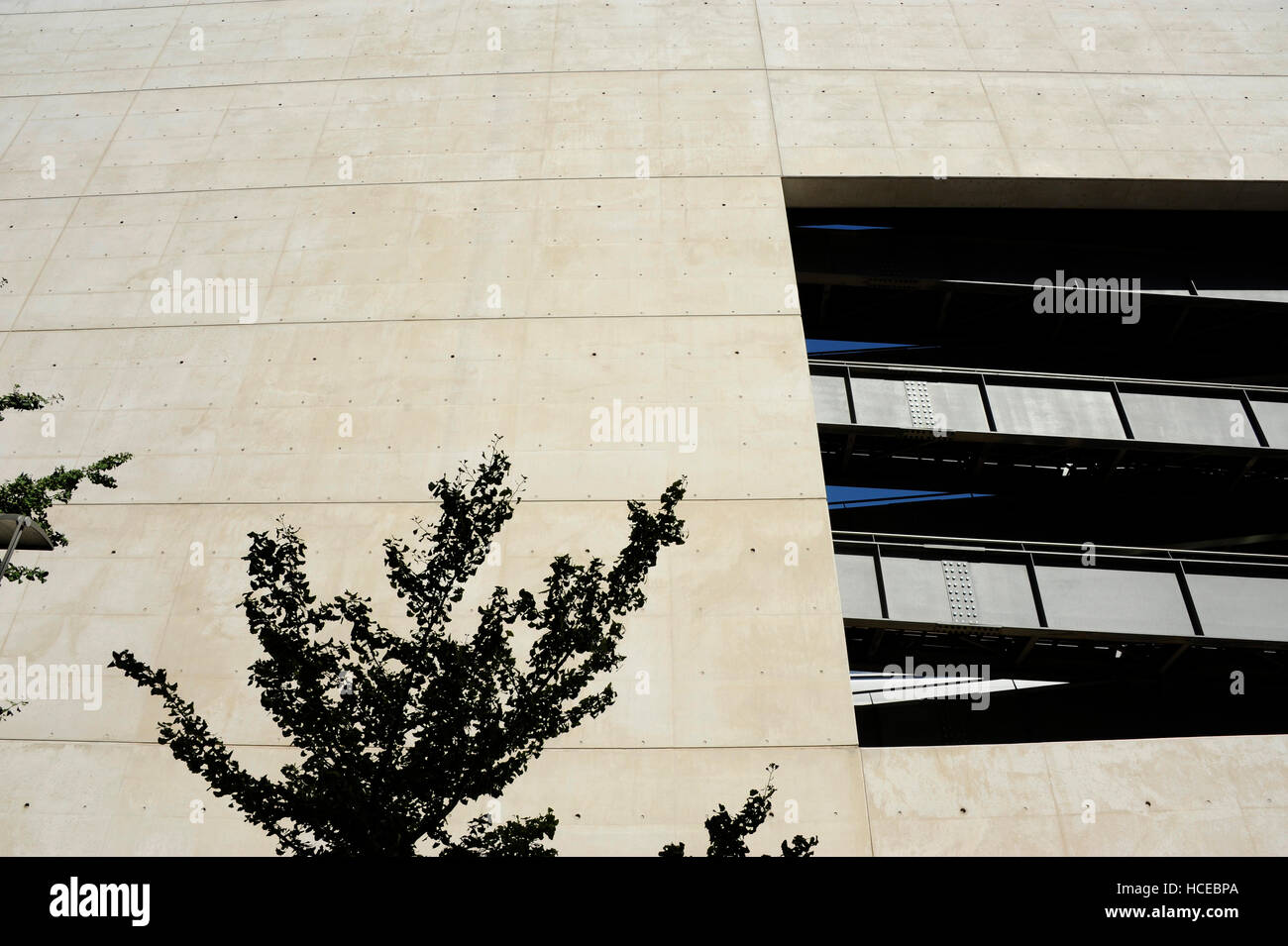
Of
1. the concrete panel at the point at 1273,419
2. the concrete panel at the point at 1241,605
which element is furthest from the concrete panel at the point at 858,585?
the concrete panel at the point at 1273,419

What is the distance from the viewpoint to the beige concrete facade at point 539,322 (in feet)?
28.8

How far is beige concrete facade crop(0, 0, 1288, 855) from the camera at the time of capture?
8781mm

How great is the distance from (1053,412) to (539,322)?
7.56m

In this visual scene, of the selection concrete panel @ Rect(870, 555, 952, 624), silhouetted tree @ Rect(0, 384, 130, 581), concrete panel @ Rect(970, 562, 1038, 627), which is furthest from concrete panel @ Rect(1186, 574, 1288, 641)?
silhouetted tree @ Rect(0, 384, 130, 581)

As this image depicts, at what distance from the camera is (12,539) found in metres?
6.86

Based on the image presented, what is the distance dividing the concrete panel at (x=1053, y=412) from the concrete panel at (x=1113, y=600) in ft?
7.34

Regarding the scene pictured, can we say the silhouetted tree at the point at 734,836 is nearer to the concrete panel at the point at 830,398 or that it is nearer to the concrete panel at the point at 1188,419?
the concrete panel at the point at 830,398

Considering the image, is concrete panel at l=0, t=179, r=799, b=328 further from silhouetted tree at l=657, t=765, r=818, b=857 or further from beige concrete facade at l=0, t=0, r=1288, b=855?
silhouetted tree at l=657, t=765, r=818, b=857

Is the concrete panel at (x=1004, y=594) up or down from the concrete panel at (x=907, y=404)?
down

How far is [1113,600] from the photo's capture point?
11.0 m

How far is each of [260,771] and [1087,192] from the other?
1401 centimetres

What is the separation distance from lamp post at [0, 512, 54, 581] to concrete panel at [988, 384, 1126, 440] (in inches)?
448

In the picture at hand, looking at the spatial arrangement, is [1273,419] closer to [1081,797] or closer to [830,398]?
[830,398]
